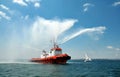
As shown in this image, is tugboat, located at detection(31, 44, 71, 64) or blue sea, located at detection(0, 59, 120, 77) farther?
tugboat, located at detection(31, 44, 71, 64)

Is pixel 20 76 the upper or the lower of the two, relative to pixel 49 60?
Result: lower

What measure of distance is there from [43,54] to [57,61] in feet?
113

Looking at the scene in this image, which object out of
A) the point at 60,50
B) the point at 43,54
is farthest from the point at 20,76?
the point at 43,54

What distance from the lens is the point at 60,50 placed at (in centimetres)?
10969

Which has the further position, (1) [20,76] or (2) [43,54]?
(2) [43,54]

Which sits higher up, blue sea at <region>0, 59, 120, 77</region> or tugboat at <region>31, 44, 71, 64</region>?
tugboat at <region>31, 44, 71, 64</region>

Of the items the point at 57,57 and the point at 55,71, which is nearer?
the point at 55,71

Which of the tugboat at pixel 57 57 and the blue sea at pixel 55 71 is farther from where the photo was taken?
the tugboat at pixel 57 57

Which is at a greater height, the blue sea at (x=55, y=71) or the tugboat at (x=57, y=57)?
the tugboat at (x=57, y=57)

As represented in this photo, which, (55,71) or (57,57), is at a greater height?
(57,57)

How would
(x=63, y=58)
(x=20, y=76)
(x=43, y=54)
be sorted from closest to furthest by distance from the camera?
(x=20, y=76) → (x=63, y=58) → (x=43, y=54)

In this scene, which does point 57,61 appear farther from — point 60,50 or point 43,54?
point 43,54

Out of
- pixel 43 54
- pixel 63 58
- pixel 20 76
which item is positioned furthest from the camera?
pixel 43 54

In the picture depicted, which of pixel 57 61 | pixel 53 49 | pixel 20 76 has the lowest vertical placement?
pixel 20 76
